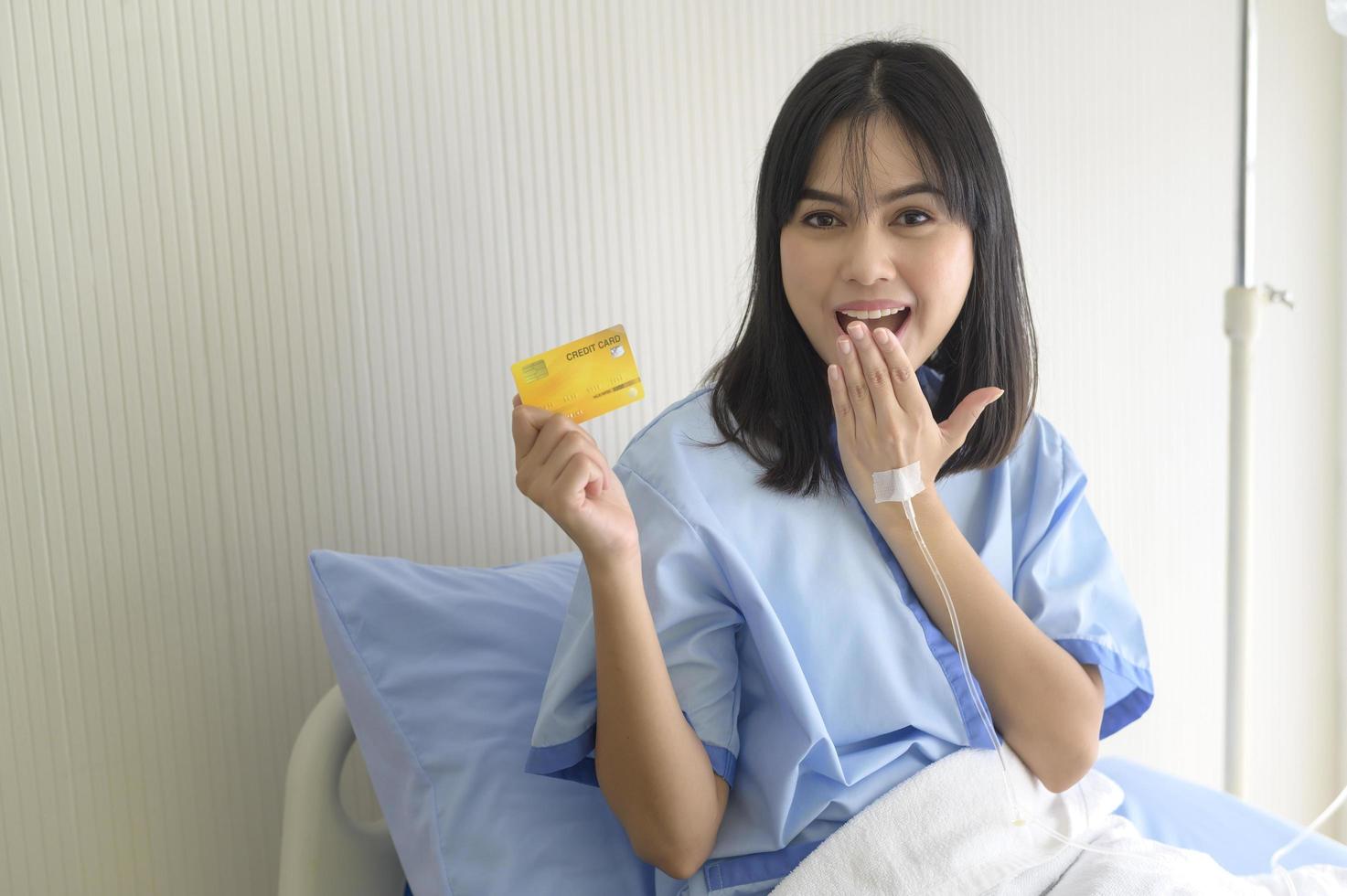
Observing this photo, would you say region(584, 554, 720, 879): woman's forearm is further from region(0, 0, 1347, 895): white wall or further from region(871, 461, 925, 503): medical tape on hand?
region(0, 0, 1347, 895): white wall

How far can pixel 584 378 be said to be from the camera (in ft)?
2.97

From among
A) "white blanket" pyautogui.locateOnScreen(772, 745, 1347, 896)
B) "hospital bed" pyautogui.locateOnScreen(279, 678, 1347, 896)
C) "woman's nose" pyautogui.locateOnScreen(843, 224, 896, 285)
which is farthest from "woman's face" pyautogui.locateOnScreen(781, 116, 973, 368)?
"hospital bed" pyautogui.locateOnScreen(279, 678, 1347, 896)

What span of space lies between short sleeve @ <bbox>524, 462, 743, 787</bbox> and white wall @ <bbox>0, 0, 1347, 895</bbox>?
44 cm

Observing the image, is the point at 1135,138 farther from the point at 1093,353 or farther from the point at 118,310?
the point at 118,310

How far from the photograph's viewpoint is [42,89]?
3.73 ft

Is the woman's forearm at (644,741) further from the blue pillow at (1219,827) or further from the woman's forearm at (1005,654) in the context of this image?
the blue pillow at (1219,827)

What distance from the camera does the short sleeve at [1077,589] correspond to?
3.58 ft

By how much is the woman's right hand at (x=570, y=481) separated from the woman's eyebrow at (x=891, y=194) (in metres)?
0.33

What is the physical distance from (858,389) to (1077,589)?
30cm

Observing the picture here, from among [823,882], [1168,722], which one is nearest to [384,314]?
[823,882]

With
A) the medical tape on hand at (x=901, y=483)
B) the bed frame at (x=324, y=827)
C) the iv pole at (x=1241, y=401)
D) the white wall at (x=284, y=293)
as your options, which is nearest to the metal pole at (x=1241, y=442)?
the iv pole at (x=1241, y=401)

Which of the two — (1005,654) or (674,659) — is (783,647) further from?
(1005,654)

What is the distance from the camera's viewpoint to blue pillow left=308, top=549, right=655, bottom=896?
102 centimetres

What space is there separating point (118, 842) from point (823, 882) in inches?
29.9
